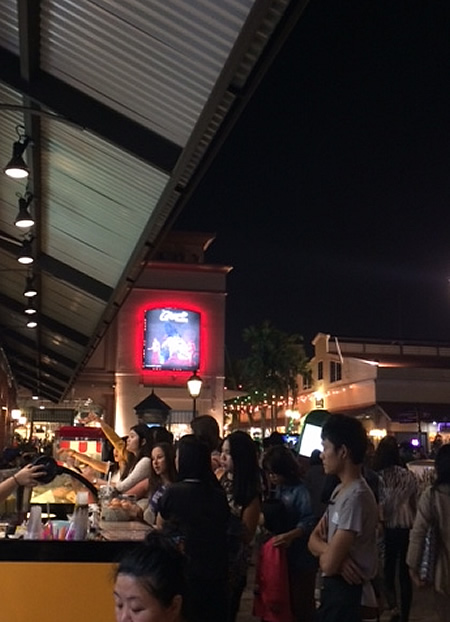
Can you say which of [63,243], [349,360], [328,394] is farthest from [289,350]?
[63,243]

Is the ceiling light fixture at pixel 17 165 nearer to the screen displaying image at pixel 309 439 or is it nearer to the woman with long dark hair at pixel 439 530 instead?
the woman with long dark hair at pixel 439 530

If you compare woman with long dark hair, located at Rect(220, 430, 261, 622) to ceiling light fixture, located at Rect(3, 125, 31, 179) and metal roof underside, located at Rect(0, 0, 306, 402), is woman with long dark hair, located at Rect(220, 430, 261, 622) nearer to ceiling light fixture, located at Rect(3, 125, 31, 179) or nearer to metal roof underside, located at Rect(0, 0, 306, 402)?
metal roof underside, located at Rect(0, 0, 306, 402)

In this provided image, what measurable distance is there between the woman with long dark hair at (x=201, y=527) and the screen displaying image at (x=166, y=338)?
33.8 meters

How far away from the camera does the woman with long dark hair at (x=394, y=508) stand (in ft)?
27.3

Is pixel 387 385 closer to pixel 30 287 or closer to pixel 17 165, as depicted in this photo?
pixel 30 287

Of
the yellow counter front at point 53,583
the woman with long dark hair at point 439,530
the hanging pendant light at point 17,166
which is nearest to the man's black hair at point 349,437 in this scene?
the woman with long dark hair at point 439,530

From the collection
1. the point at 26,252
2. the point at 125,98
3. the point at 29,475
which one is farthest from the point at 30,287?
the point at 29,475

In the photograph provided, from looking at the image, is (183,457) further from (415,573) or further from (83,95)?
(83,95)

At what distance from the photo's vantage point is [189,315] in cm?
3909

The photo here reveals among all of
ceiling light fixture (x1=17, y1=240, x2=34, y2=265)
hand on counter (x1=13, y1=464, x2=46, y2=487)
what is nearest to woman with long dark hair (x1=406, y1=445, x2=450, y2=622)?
hand on counter (x1=13, y1=464, x2=46, y2=487)

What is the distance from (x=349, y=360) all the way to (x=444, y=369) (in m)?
6.65

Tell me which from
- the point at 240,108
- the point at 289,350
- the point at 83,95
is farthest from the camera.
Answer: the point at 289,350

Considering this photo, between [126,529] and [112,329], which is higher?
[112,329]

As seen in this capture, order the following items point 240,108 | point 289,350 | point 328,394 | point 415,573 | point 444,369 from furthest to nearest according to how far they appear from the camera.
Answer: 1. point 289,350
2. point 328,394
3. point 444,369
4. point 240,108
5. point 415,573
